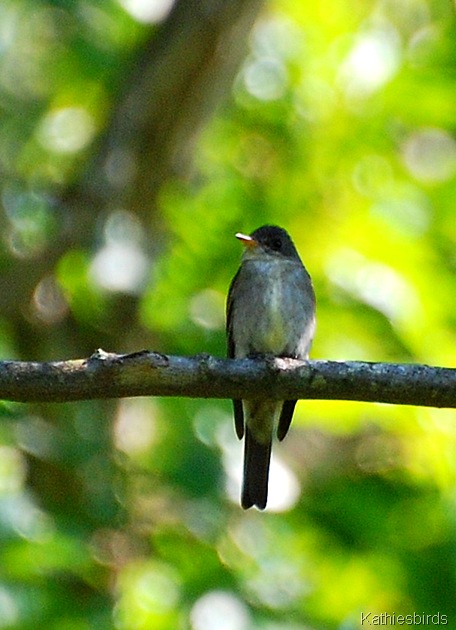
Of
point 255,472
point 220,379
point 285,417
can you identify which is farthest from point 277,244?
point 220,379

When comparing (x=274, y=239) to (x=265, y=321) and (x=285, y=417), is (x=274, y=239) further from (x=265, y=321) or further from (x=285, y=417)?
(x=285, y=417)

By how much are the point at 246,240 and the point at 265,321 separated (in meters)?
0.39

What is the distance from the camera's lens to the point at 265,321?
609cm

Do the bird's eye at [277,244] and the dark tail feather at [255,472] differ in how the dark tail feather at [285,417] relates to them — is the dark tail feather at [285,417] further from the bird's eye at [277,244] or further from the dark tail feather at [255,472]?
the bird's eye at [277,244]

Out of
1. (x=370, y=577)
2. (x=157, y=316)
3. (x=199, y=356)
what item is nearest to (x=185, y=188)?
(x=157, y=316)

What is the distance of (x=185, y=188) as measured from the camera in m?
7.26

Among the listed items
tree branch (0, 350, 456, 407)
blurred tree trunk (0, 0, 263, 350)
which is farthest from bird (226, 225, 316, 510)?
tree branch (0, 350, 456, 407)

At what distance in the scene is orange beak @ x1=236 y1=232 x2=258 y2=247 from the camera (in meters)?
6.05

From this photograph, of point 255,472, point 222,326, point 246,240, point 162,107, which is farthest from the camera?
point 162,107

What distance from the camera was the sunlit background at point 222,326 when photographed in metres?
5.59

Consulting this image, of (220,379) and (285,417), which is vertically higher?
(285,417)

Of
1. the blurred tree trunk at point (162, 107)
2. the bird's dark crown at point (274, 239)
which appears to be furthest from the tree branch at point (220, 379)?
the blurred tree trunk at point (162, 107)

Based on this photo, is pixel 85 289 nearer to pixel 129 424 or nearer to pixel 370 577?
pixel 129 424

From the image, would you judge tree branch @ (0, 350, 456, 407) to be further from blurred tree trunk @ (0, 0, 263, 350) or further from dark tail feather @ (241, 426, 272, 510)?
blurred tree trunk @ (0, 0, 263, 350)
